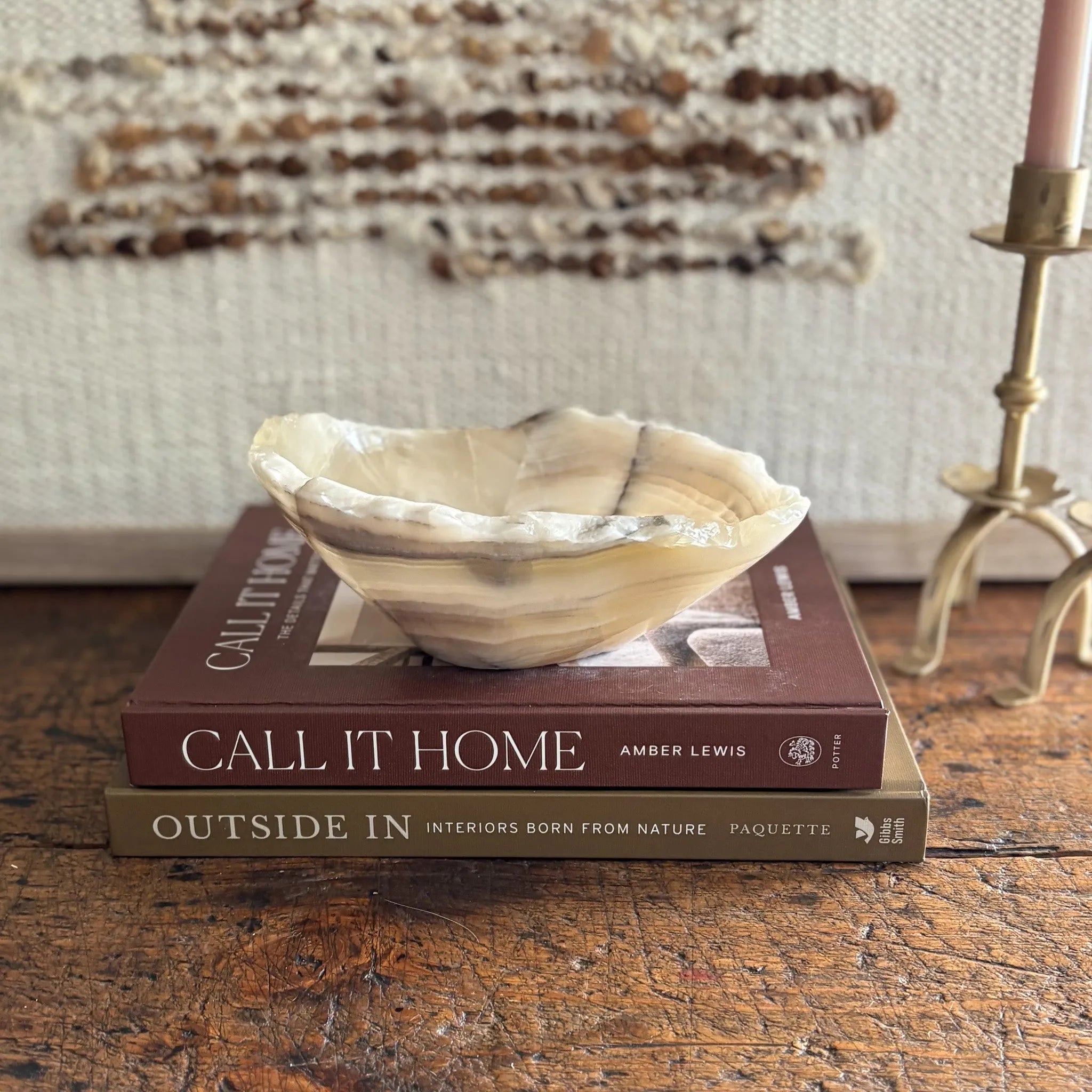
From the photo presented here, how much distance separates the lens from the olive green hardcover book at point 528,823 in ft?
1.53

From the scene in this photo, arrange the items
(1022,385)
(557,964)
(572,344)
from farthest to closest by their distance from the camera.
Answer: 1. (572,344)
2. (1022,385)
3. (557,964)

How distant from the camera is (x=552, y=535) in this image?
1.44ft

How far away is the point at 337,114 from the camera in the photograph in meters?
0.62

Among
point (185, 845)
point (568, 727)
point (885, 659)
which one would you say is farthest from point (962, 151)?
point (185, 845)

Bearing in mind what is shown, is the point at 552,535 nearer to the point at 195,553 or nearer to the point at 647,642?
the point at 647,642

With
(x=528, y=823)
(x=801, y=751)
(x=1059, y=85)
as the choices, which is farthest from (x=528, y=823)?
(x=1059, y=85)

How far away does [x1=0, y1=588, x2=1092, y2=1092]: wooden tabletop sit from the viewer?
0.39 metres

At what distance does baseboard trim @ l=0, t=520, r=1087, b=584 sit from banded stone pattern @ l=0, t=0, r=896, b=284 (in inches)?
5.7

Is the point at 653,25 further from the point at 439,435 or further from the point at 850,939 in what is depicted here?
the point at 850,939

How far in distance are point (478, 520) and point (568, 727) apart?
84 mm

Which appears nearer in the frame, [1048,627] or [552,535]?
[552,535]

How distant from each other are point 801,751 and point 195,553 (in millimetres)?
387

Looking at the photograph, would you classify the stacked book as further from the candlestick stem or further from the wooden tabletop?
the candlestick stem

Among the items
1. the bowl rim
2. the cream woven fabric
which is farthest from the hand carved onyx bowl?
the cream woven fabric
